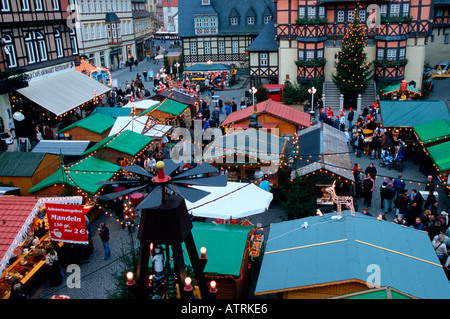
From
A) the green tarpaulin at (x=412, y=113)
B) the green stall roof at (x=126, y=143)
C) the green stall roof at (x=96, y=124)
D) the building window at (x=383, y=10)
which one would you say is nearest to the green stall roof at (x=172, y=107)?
Answer: the green stall roof at (x=96, y=124)

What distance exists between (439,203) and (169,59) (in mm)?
32007

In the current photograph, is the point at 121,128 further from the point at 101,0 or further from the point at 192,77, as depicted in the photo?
the point at 101,0

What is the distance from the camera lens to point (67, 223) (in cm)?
1089

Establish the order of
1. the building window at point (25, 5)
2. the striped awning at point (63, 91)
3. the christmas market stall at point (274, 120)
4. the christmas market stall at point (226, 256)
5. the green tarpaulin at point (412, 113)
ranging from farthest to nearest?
the building window at point (25, 5) → the striped awning at point (63, 91) → the christmas market stall at point (274, 120) → the green tarpaulin at point (412, 113) → the christmas market stall at point (226, 256)

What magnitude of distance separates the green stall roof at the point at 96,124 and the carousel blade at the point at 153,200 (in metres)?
14.4

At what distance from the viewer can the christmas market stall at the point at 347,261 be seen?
24.6ft

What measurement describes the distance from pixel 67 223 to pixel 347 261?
6.84 meters

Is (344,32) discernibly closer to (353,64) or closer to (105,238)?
(353,64)

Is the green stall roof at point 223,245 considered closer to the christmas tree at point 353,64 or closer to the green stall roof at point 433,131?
the green stall roof at point 433,131

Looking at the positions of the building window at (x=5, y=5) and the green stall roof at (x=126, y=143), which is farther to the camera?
the building window at (x=5, y=5)

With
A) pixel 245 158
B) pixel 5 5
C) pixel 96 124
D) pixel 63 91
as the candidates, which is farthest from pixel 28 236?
Answer: pixel 63 91

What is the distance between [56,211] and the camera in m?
10.9

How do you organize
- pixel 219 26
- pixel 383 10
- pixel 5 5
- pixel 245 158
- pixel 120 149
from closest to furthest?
pixel 245 158
pixel 120 149
pixel 5 5
pixel 383 10
pixel 219 26
